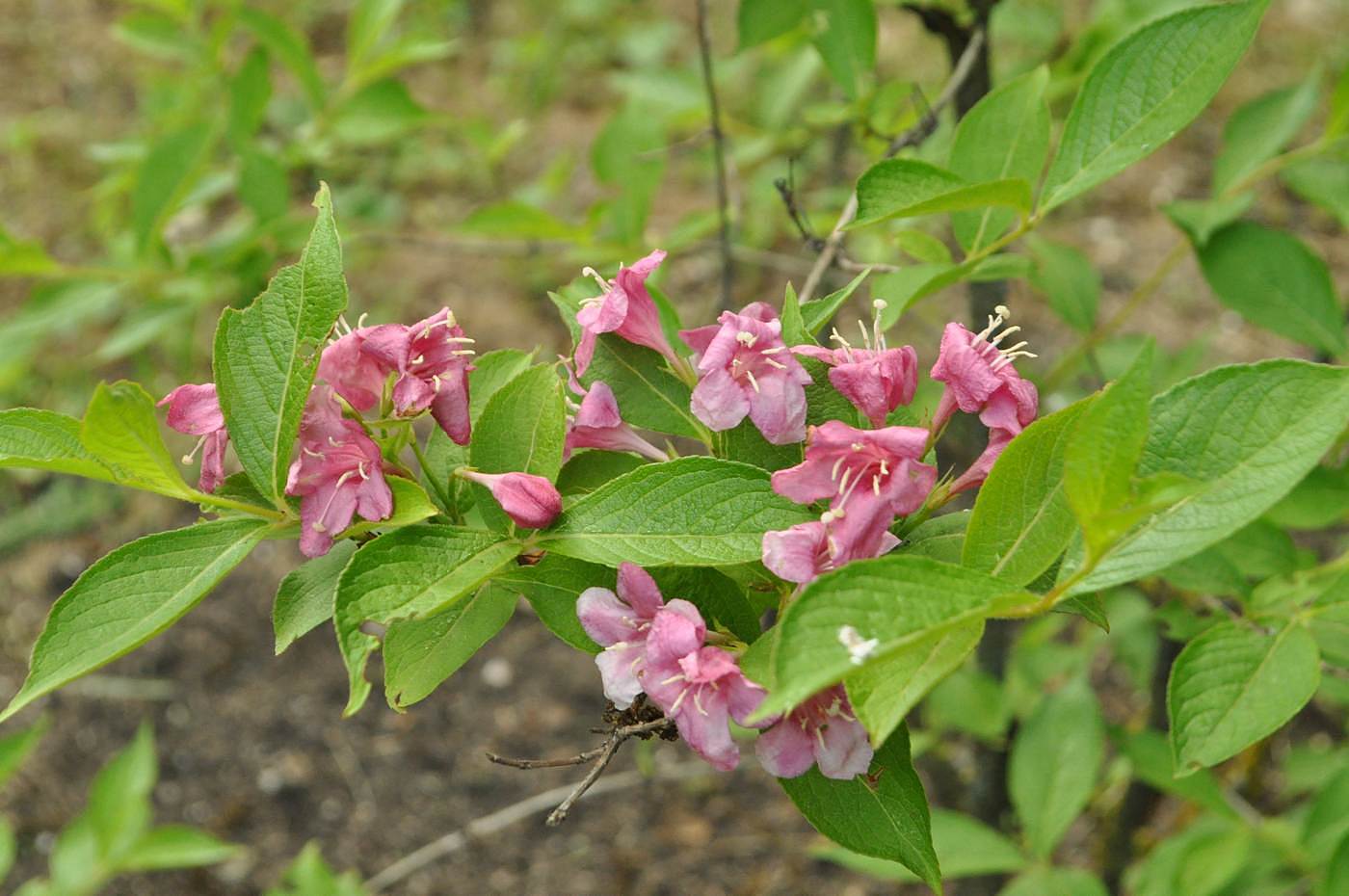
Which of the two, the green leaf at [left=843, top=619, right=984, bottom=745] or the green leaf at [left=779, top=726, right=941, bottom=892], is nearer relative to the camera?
the green leaf at [left=843, top=619, right=984, bottom=745]

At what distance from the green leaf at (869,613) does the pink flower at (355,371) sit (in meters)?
0.40

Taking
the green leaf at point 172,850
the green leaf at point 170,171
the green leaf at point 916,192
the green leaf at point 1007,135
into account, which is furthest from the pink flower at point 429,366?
the green leaf at point 172,850

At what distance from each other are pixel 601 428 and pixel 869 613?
365mm

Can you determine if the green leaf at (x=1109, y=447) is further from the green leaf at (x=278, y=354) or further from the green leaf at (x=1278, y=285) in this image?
the green leaf at (x=1278, y=285)

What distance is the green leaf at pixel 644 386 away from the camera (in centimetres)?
100

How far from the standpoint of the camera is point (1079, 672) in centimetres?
197

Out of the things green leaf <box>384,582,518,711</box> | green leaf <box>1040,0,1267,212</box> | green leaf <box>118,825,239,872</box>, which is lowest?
green leaf <box>118,825,239,872</box>

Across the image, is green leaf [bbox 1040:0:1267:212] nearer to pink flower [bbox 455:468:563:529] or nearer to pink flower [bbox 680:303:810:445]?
pink flower [bbox 680:303:810:445]

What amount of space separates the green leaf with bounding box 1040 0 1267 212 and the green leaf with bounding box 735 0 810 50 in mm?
531

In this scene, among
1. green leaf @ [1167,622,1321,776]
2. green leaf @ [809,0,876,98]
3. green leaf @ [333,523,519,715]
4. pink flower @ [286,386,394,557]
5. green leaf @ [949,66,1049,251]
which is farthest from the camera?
green leaf @ [809,0,876,98]

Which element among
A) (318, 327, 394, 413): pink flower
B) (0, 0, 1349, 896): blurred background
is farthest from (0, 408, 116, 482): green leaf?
Result: (0, 0, 1349, 896): blurred background

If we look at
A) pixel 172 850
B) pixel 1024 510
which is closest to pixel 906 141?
pixel 1024 510

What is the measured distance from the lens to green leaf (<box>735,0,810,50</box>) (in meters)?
1.57

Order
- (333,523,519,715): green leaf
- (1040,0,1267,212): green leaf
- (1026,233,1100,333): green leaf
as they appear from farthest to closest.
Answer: (1026,233,1100,333): green leaf
(1040,0,1267,212): green leaf
(333,523,519,715): green leaf
